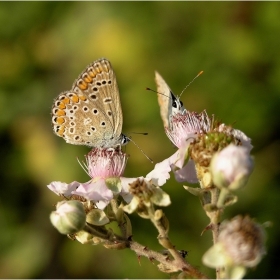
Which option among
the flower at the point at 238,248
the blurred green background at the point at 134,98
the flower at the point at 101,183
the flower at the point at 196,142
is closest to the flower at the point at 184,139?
the flower at the point at 196,142

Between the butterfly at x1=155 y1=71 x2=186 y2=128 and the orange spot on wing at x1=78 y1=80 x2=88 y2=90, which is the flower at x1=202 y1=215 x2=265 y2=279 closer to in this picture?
the butterfly at x1=155 y1=71 x2=186 y2=128

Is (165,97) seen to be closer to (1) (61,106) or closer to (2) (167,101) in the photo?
(2) (167,101)

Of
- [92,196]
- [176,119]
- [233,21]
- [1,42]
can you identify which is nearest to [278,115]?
Result: [233,21]

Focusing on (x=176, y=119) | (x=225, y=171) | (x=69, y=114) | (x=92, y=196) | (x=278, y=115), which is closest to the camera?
(x=225, y=171)

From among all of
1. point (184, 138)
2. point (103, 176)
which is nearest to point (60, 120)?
point (103, 176)

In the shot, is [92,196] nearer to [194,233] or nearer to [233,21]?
[194,233]

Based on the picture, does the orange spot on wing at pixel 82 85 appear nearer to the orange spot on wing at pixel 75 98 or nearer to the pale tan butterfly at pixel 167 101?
the orange spot on wing at pixel 75 98

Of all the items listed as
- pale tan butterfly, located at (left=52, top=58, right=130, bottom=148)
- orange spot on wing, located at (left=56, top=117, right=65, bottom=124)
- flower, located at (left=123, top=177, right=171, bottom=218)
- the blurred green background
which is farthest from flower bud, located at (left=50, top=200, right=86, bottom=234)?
the blurred green background
